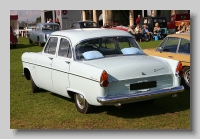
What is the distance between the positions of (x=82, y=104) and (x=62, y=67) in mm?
792

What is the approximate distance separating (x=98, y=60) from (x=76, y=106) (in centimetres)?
92

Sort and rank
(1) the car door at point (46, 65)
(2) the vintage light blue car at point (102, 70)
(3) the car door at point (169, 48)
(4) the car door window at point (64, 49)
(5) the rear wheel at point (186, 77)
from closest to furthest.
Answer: (2) the vintage light blue car at point (102, 70)
(4) the car door window at point (64, 49)
(1) the car door at point (46, 65)
(5) the rear wheel at point (186, 77)
(3) the car door at point (169, 48)

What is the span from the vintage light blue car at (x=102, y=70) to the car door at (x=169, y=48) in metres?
2.02

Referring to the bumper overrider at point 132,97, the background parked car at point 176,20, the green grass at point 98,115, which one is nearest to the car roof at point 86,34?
the green grass at point 98,115

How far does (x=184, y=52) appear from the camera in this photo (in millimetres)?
8266

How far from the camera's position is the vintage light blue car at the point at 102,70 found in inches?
212

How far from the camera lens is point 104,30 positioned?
22.4ft

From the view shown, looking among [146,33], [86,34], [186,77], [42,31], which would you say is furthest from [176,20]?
[86,34]

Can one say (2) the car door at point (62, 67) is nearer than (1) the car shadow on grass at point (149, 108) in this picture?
No

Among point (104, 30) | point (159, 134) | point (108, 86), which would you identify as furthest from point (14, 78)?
point (159, 134)

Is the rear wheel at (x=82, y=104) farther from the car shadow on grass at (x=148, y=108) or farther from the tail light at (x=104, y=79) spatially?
the tail light at (x=104, y=79)

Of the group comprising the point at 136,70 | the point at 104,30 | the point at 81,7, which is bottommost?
the point at 136,70

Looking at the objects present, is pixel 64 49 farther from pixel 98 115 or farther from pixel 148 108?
pixel 148 108

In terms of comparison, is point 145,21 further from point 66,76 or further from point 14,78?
point 66,76
